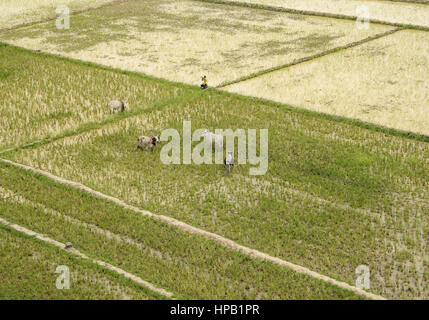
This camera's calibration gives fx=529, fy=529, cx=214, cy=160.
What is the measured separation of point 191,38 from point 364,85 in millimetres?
6880

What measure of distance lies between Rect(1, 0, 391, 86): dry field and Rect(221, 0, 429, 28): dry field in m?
1.07

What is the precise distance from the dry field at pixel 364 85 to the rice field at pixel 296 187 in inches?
36.5

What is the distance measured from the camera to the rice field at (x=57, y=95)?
11555 millimetres

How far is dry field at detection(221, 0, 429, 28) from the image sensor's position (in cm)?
2006

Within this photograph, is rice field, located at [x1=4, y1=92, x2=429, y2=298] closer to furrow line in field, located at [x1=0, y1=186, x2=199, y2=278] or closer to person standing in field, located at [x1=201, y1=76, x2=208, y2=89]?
furrow line in field, located at [x1=0, y1=186, x2=199, y2=278]

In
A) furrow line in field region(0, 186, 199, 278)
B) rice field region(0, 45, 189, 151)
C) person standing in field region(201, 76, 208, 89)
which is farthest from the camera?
person standing in field region(201, 76, 208, 89)

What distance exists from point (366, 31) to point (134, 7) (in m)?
10.0

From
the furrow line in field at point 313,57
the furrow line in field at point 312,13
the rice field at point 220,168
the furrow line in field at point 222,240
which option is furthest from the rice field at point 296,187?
the furrow line in field at point 312,13

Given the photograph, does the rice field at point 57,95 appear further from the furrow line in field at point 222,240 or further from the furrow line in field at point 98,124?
the furrow line in field at point 222,240

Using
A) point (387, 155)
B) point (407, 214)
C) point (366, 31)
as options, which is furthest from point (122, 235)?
point (366, 31)

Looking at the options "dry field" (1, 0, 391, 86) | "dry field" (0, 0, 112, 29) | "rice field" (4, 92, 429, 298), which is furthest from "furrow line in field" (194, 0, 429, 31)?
"rice field" (4, 92, 429, 298)

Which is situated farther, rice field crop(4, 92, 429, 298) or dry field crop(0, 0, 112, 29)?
dry field crop(0, 0, 112, 29)

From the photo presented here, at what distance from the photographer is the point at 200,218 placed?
826 cm
